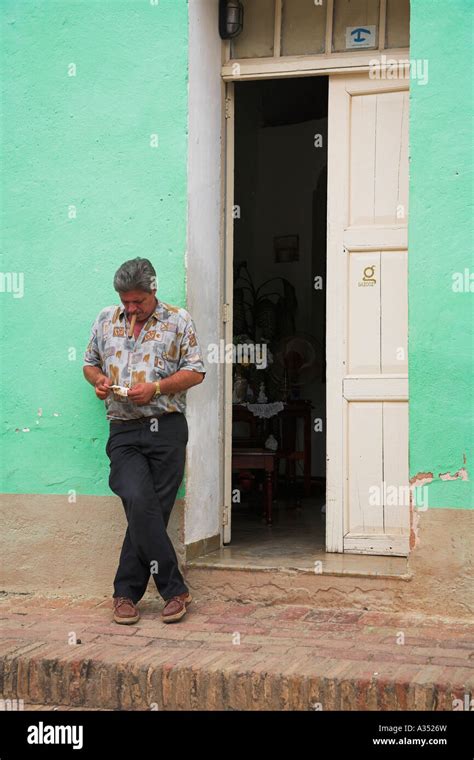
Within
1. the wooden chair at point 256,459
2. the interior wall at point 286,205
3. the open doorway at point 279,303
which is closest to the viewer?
the wooden chair at point 256,459

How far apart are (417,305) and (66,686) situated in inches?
107

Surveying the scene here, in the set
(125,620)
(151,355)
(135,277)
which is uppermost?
(135,277)

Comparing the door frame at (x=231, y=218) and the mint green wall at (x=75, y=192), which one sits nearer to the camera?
the mint green wall at (x=75, y=192)

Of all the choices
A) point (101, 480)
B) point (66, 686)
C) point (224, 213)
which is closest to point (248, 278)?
point (224, 213)

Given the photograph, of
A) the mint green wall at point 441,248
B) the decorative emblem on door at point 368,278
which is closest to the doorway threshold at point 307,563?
the mint green wall at point 441,248

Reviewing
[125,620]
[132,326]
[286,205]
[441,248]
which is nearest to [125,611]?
[125,620]

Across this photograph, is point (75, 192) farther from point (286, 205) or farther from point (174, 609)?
point (286, 205)

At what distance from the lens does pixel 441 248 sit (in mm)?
5629

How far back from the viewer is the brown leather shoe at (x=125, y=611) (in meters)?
5.53

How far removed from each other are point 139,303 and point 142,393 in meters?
0.52

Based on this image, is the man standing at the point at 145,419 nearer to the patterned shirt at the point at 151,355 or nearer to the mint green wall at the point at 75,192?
the patterned shirt at the point at 151,355

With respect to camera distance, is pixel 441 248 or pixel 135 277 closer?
pixel 135 277

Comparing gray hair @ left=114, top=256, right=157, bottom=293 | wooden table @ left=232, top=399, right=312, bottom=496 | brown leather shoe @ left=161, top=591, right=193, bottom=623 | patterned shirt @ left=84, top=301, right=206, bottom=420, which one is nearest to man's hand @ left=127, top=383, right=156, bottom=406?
patterned shirt @ left=84, top=301, right=206, bottom=420

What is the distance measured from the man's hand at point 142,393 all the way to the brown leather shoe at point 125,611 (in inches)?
43.3
